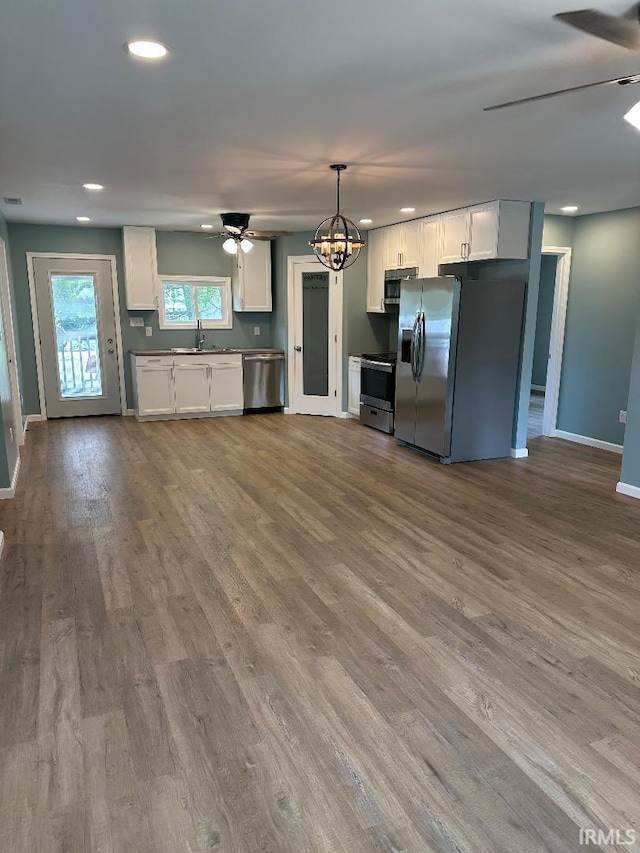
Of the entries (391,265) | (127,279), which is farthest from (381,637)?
(127,279)

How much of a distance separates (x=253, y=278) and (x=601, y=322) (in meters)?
4.58

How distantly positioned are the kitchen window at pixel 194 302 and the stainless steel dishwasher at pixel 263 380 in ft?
2.63

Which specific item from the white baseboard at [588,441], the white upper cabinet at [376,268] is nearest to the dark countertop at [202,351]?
the white upper cabinet at [376,268]

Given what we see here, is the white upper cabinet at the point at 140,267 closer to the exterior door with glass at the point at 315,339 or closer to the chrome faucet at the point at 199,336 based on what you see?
the chrome faucet at the point at 199,336

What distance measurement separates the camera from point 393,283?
7.07 m

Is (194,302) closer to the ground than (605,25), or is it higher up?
closer to the ground

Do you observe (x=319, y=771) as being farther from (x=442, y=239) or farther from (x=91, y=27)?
(x=442, y=239)

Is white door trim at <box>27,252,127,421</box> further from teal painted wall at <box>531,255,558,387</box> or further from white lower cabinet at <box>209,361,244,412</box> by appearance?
teal painted wall at <box>531,255,558,387</box>

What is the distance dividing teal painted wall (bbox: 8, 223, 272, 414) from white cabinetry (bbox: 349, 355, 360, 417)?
1662 millimetres

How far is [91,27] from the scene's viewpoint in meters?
2.02

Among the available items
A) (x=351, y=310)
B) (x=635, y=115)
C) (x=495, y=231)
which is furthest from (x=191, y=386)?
(x=635, y=115)

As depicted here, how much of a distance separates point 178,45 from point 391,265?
5.14 metres

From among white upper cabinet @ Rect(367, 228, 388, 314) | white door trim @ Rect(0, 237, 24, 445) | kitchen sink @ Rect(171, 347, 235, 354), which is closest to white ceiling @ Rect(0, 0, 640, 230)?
white door trim @ Rect(0, 237, 24, 445)

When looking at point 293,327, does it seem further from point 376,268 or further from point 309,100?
point 309,100
